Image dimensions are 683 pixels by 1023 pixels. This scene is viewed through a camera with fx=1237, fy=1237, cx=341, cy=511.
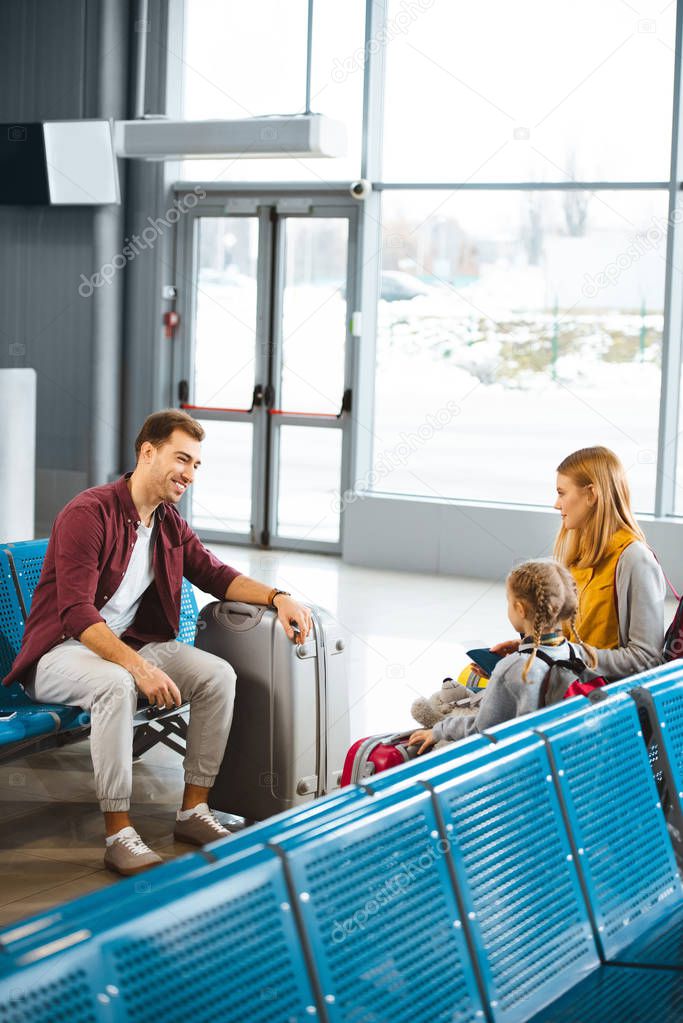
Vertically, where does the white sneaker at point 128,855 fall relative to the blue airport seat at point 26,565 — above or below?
below

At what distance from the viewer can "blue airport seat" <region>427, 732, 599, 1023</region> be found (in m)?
2.01

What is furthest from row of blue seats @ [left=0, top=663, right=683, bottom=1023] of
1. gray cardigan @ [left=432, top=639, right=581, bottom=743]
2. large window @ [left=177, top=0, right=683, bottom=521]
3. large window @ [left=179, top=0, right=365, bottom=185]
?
large window @ [left=179, top=0, right=365, bottom=185]

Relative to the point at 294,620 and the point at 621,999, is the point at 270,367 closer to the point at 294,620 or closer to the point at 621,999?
the point at 294,620

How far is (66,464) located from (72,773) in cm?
641

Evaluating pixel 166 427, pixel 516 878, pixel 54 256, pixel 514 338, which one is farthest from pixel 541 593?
pixel 54 256

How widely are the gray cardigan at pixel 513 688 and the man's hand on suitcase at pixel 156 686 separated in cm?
91

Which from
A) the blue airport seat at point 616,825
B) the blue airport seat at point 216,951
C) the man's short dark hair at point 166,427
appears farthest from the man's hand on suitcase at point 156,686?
the blue airport seat at point 216,951

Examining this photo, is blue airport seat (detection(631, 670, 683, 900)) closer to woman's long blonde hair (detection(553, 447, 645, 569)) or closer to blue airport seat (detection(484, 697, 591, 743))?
blue airport seat (detection(484, 697, 591, 743))

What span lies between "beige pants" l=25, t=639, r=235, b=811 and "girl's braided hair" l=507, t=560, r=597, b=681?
1035 mm

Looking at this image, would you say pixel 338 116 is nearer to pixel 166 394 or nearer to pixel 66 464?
pixel 166 394

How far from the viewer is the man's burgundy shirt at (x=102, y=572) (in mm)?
3545

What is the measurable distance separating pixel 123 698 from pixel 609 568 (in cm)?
138

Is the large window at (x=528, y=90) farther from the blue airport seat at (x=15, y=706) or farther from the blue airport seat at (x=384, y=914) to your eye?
the blue airport seat at (x=384, y=914)

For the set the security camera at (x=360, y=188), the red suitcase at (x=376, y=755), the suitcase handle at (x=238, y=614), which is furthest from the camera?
the security camera at (x=360, y=188)
